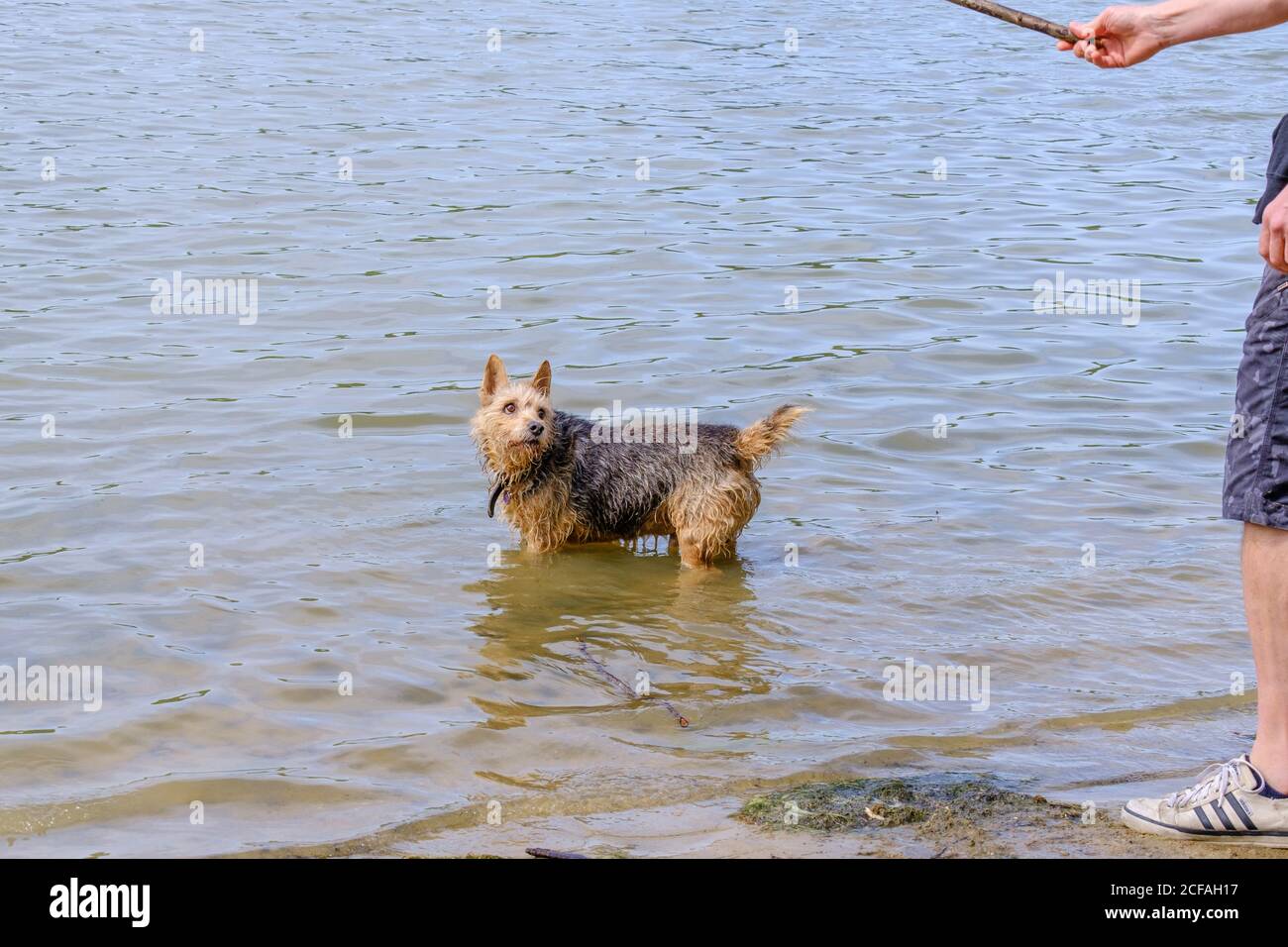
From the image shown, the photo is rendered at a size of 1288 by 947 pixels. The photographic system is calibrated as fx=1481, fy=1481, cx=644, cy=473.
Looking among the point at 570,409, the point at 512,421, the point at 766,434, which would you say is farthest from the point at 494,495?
the point at 570,409

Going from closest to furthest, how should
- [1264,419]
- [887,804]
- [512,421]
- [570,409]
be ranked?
1. [1264,419]
2. [887,804]
3. [512,421]
4. [570,409]

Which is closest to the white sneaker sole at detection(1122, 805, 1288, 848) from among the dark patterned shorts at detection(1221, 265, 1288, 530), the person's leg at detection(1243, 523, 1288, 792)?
the person's leg at detection(1243, 523, 1288, 792)

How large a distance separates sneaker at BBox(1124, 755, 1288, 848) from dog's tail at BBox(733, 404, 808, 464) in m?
3.39

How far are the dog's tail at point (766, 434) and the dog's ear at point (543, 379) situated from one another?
112 centimetres

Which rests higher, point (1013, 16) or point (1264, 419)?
point (1013, 16)

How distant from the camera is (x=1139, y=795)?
5.37 metres

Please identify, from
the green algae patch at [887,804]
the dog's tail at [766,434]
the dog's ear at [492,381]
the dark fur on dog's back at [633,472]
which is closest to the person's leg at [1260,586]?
the green algae patch at [887,804]

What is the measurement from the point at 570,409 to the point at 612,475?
1860 mm

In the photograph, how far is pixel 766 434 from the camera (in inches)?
312

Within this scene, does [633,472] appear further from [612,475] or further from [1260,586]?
[1260,586]

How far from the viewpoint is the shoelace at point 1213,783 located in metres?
4.67

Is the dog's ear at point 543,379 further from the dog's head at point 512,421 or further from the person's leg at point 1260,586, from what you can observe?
the person's leg at point 1260,586

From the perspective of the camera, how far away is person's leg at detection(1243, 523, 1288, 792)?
4.42 meters
